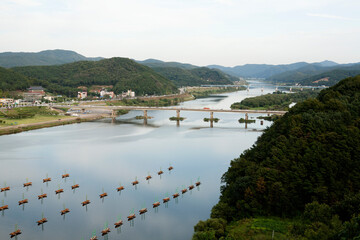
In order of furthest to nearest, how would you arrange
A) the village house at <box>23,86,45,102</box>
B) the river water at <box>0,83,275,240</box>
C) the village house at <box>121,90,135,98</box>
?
the village house at <box>121,90,135,98</box>, the village house at <box>23,86,45,102</box>, the river water at <box>0,83,275,240</box>

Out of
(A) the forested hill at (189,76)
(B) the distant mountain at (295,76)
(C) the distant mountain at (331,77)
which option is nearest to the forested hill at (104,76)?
(A) the forested hill at (189,76)

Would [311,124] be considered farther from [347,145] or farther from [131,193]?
[131,193]

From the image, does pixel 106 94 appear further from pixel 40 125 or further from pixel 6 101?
pixel 40 125

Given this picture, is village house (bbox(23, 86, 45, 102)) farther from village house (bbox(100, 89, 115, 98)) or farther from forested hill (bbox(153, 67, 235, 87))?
forested hill (bbox(153, 67, 235, 87))

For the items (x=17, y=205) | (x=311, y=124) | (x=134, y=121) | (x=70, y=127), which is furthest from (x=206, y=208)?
(x=134, y=121)

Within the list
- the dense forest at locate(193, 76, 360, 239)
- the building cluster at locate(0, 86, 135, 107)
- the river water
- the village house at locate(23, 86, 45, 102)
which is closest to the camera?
the dense forest at locate(193, 76, 360, 239)

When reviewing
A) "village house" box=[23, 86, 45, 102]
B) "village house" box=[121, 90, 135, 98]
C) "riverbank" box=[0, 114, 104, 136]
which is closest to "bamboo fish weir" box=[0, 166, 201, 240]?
"riverbank" box=[0, 114, 104, 136]

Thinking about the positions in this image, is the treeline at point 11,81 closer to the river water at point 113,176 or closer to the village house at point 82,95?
the village house at point 82,95
